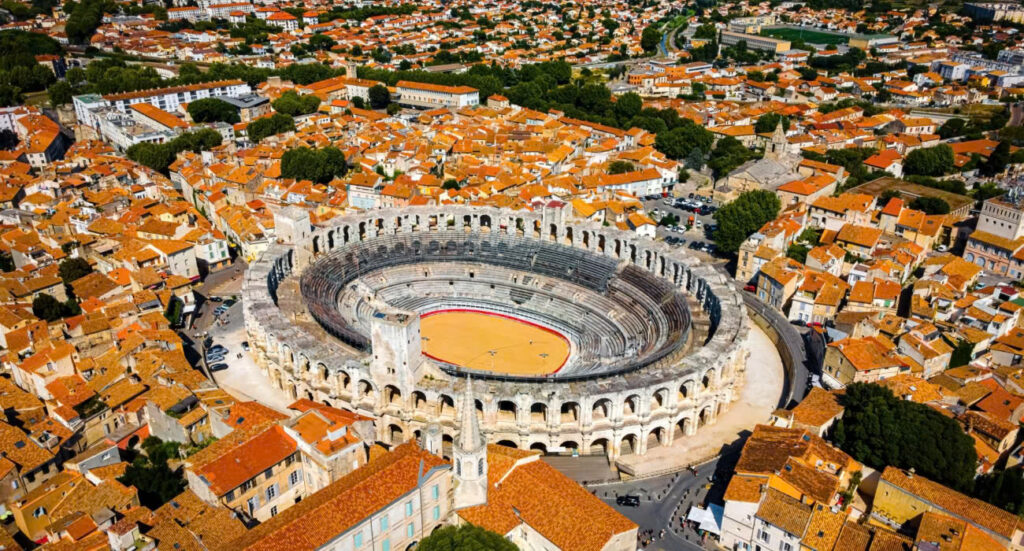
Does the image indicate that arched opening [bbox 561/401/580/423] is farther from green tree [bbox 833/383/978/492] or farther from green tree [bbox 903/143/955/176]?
green tree [bbox 903/143/955/176]

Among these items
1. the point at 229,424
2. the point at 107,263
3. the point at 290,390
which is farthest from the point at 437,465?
the point at 107,263

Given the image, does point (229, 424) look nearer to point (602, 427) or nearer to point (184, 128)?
point (602, 427)

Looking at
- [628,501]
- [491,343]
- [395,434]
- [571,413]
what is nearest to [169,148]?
[491,343]

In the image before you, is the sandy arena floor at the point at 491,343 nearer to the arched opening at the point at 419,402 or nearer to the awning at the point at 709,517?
the arched opening at the point at 419,402

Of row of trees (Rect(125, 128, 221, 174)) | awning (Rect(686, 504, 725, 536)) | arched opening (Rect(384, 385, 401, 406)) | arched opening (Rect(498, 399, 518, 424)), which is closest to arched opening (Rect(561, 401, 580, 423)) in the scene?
arched opening (Rect(498, 399, 518, 424))

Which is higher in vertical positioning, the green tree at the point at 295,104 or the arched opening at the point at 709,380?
the green tree at the point at 295,104

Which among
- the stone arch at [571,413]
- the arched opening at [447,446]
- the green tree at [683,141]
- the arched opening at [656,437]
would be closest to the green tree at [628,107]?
the green tree at [683,141]
